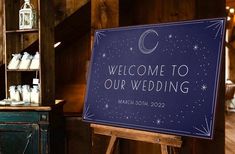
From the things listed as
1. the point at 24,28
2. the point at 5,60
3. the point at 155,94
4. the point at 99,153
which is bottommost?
the point at 99,153

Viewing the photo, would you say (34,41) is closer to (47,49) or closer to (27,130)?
(47,49)

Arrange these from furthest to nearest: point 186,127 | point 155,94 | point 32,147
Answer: point 32,147, point 155,94, point 186,127

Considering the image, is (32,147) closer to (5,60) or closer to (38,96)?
(38,96)

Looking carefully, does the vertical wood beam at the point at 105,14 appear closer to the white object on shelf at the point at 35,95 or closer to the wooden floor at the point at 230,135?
the white object on shelf at the point at 35,95

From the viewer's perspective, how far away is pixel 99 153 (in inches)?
128

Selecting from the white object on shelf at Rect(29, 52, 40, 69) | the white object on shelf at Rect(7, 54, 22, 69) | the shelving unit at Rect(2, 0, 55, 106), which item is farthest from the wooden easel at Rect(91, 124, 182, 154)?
the white object on shelf at Rect(7, 54, 22, 69)

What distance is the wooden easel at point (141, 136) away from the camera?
7.27ft

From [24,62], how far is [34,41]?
35 centimetres

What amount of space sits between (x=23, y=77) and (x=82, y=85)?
151cm

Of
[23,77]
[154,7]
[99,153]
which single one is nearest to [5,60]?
[23,77]

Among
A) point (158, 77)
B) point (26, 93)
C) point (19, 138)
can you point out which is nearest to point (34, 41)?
point (26, 93)

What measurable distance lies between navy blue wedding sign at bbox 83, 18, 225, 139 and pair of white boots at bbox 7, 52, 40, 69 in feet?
2.63

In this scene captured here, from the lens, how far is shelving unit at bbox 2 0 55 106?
3213mm

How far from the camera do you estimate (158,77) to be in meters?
2.36
